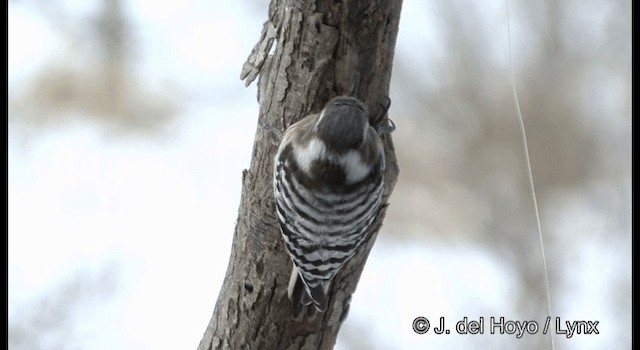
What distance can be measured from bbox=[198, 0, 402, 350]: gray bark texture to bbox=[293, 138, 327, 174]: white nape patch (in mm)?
103

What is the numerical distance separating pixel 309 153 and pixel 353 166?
7 centimetres

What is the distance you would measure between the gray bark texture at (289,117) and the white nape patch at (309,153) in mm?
103

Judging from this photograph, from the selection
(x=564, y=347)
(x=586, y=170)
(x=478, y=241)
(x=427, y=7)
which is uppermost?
(x=427, y=7)

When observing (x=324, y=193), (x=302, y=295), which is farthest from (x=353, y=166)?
(x=302, y=295)

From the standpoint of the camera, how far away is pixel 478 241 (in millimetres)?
2373

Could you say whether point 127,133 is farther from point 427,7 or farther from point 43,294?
point 427,7

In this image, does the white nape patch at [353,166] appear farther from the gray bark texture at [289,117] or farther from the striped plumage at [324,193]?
the gray bark texture at [289,117]

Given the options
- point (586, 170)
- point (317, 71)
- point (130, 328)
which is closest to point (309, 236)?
point (317, 71)

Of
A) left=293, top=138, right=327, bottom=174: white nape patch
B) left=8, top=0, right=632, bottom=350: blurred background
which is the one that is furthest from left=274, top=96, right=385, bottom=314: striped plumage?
left=8, top=0, right=632, bottom=350: blurred background

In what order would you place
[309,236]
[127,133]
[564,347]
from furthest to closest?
[127,133], [564,347], [309,236]

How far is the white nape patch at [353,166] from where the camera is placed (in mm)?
1240

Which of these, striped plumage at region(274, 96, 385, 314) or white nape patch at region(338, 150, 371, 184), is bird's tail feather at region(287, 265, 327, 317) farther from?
white nape patch at region(338, 150, 371, 184)

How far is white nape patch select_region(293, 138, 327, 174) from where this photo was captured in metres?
1.24

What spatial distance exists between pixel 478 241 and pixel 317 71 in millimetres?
1235
